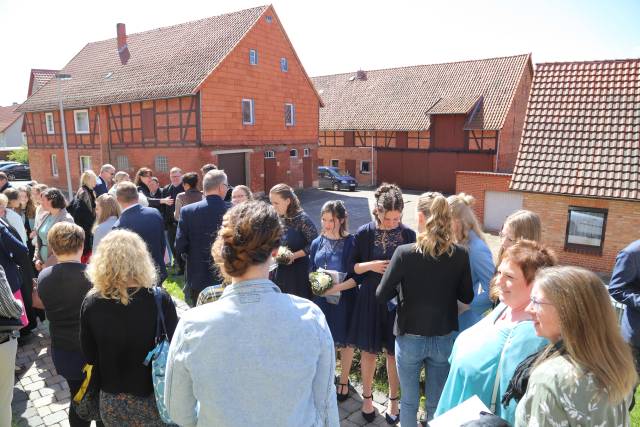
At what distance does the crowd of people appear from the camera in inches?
68.7

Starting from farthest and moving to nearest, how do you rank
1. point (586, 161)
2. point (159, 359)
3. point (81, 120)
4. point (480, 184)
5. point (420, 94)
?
point (420, 94), point (81, 120), point (480, 184), point (586, 161), point (159, 359)

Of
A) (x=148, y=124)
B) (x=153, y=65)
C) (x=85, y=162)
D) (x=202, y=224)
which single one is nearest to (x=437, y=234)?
(x=202, y=224)

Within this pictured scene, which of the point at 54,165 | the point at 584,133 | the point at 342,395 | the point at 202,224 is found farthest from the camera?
the point at 54,165

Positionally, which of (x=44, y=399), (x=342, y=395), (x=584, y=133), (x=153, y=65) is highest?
(x=153, y=65)

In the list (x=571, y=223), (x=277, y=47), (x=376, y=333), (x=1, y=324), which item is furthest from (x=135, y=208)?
(x=277, y=47)

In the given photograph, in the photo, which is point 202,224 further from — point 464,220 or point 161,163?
point 161,163

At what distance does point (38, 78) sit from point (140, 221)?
3224cm

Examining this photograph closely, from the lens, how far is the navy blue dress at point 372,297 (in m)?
3.99

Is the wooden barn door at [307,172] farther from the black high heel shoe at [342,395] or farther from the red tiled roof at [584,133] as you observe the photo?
the black high heel shoe at [342,395]

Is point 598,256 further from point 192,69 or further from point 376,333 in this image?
point 192,69

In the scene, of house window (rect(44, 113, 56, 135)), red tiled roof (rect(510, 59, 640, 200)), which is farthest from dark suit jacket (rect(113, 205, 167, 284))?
house window (rect(44, 113, 56, 135))

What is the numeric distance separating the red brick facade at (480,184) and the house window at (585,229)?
3.98 metres

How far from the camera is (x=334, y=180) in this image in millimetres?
27219

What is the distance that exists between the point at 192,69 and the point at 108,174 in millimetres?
13336
